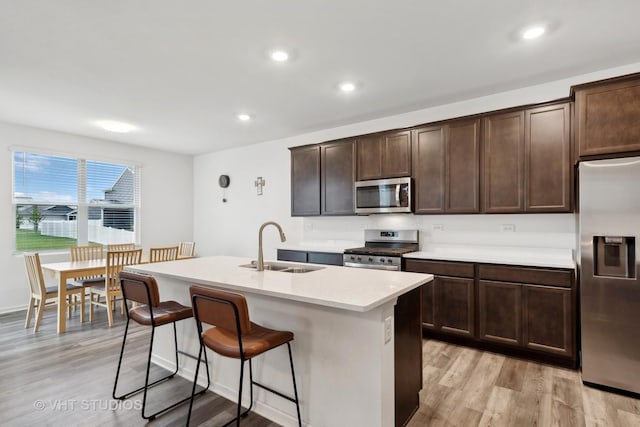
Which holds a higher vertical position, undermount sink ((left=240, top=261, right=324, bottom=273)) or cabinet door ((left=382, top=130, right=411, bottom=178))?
cabinet door ((left=382, top=130, right=411, bottom=178))

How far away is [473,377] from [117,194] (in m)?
5.91

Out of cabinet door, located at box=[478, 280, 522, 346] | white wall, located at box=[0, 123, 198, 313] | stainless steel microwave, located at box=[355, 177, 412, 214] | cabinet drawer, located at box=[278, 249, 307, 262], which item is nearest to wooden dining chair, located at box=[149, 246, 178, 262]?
cabinet drawer, located at box=[278, 249, 307, 262]

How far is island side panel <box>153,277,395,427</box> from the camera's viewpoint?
5.64ft

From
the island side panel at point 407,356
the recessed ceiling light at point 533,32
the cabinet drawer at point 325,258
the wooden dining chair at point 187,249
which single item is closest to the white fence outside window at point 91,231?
the wooden dining chair at point 187,249

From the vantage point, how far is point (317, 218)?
5.02m

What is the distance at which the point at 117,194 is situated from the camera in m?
5.71

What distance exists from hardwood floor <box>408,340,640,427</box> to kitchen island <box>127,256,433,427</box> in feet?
0.92

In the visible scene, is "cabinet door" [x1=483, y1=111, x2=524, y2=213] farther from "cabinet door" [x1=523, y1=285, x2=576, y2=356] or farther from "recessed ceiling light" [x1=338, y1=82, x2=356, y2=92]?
"recessed ceiling light" [x1=338, y1=82, x2=356, y2=92]

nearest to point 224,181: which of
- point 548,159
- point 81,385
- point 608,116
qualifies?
point 81,385

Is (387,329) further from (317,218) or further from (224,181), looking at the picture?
(224,181)

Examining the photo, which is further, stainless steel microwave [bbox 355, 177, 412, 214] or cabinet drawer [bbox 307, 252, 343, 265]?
cabinet drawer [bbox 307, 252, 343, 265]

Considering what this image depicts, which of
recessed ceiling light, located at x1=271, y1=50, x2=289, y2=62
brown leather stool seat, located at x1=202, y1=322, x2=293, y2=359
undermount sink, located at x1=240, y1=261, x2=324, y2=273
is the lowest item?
brown leather stool seat, located at x1=202, y1=322, x2=293, y2=359

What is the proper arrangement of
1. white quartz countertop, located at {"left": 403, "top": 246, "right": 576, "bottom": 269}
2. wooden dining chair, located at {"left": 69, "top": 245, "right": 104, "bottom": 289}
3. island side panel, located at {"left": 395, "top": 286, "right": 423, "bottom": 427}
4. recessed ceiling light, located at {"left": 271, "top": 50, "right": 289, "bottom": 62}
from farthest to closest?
wooden dining chair, located at {"left": 69, "top": 245, "right": 104, "bottom": 289}
white quartz countertop, located at {"left": 403, "top": 246, "right": 576, "bottom": 269}
recessed ceiling light, located at {"left": 271, "top": 50, "right": 289, "bottom": 62}
island side panel, located at {"left": 395, "top": 286, "right": 423, "bottom": 427}

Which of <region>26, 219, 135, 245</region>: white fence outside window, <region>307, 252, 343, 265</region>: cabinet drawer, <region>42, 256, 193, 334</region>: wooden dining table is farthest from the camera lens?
<region>26, 219, 135, 245</region>: white fence outside window
